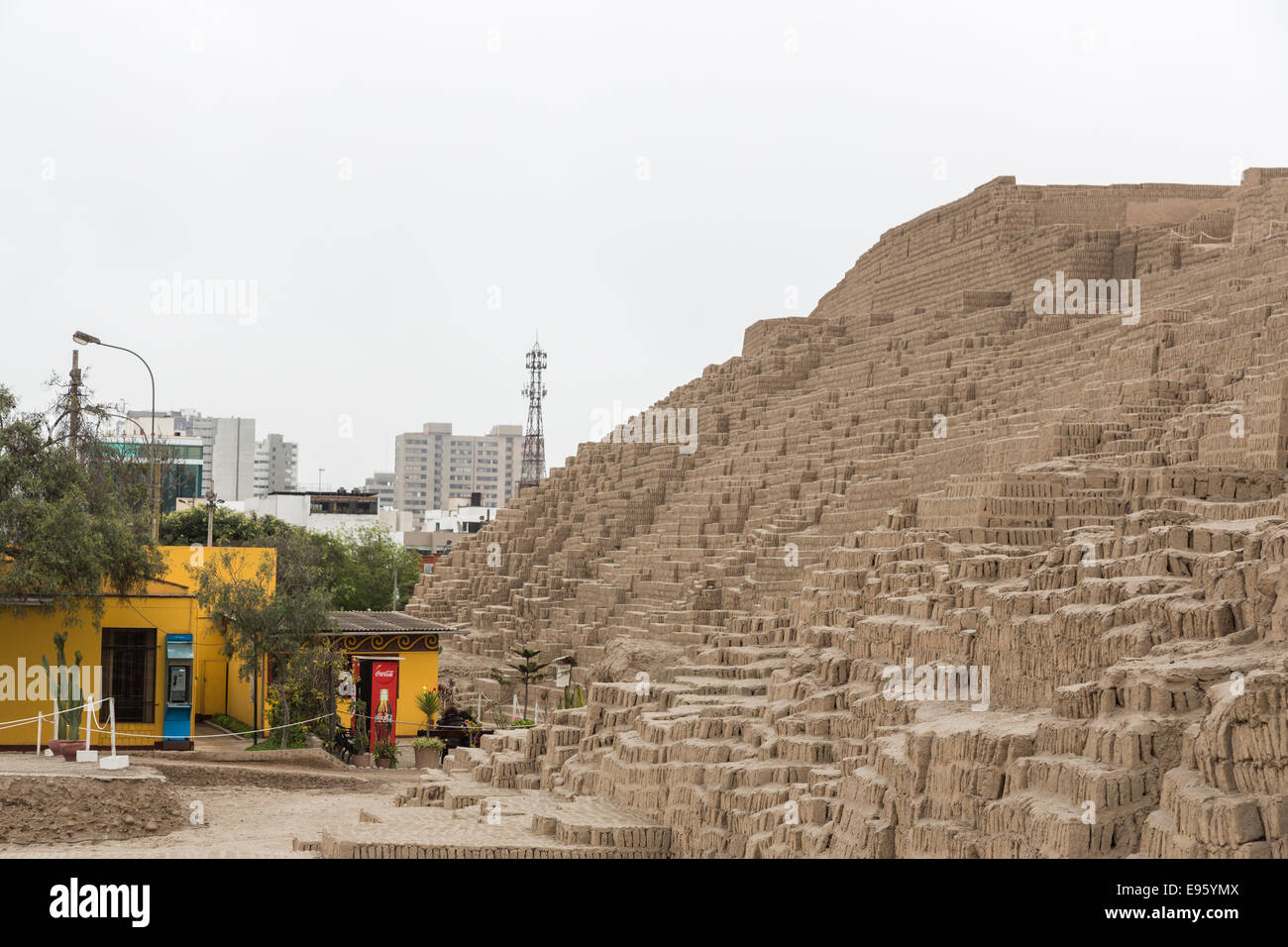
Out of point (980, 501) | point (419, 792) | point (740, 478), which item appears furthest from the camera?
point (740, 478)

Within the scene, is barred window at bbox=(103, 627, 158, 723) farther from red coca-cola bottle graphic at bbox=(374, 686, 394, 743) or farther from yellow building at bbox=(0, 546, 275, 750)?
red coca-cola bottle graphic at bbox=(374, 686, 394, 743)

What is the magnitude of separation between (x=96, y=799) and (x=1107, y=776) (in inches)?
477

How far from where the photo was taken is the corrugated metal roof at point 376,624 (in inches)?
1021

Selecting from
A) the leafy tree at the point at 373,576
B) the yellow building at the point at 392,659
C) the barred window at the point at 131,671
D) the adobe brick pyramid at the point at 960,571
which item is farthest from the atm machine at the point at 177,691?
the leafy tree at the point at 373,576

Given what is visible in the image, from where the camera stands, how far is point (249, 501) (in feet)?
272

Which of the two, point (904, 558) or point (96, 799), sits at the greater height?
point (904, 558)

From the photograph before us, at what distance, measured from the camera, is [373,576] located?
5556 cm

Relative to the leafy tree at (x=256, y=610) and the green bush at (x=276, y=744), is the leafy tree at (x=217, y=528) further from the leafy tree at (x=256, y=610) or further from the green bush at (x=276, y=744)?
the green bush at (x=276, y=744)

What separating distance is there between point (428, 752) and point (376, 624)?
2925 millimetres

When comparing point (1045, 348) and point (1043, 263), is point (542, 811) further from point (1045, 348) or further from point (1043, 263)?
point (1043, 263)

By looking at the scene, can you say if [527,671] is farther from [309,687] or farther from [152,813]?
[152,813]

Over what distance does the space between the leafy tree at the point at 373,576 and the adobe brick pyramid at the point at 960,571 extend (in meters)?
11.9

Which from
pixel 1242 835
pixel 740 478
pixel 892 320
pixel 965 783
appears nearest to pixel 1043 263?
pixel 892 320

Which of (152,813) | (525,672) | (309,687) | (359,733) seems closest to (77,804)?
(152,813)
